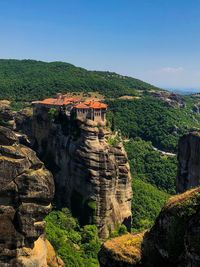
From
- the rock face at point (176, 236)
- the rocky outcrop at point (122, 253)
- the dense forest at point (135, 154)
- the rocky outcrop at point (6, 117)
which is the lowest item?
the dense forest at point (135, 154)

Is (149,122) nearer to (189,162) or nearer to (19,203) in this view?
(189,162)

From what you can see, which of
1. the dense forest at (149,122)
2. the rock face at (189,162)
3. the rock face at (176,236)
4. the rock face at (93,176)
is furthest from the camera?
the dense forest at (149,122)

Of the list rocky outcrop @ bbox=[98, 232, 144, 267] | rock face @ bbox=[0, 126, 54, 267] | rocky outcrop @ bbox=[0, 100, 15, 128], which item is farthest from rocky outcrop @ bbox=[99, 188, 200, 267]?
rocky outcrop @ bbox=[0, 100, 15, 128]

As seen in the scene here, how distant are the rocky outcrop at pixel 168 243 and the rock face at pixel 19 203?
14.7m

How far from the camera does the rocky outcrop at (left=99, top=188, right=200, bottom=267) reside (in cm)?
1290

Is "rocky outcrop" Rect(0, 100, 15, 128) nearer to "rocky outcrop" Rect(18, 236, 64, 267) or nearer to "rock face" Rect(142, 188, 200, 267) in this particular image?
"rocky outcrop" Rect(18, 236, 64, 267)

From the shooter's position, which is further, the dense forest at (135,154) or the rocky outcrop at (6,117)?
the rocky outcrop at (6,117)

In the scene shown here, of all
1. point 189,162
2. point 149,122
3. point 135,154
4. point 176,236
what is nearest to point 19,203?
point 176,236

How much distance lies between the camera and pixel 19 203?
30.8 m

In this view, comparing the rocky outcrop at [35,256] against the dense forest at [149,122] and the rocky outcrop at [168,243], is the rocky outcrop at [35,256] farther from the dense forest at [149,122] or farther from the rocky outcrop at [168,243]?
the dense forest at [149,122]

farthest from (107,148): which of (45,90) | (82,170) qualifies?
(45,90)

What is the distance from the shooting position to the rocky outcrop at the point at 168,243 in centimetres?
1290

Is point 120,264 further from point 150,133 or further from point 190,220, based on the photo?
point 150,133

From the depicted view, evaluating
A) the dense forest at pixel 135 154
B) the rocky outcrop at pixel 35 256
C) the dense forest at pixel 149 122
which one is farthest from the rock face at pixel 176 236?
the dense forest at pixel 149 122
